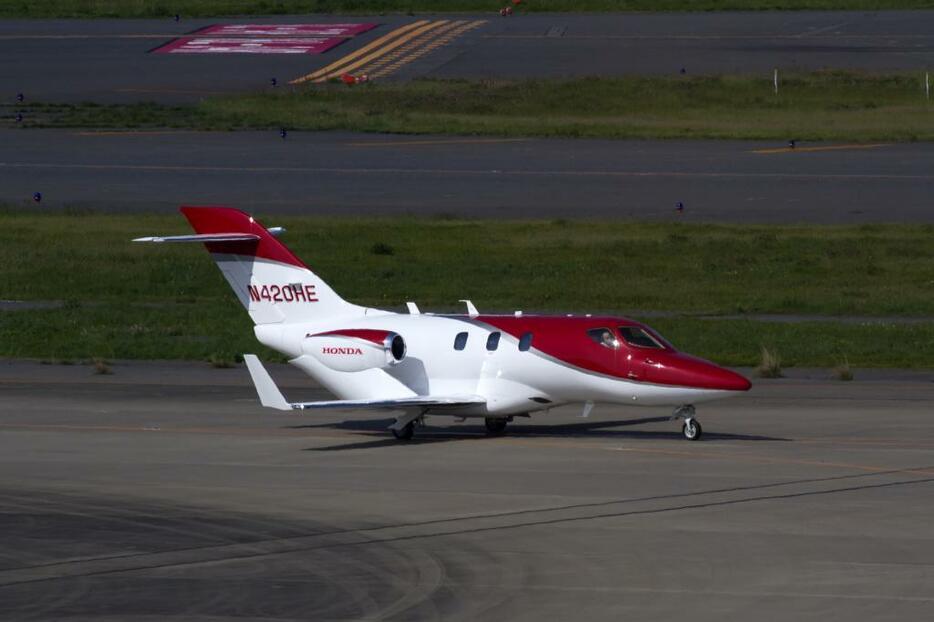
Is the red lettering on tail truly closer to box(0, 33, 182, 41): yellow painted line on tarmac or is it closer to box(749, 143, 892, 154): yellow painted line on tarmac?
box(749, 143, 892, 154): yellow painted line on tarmac

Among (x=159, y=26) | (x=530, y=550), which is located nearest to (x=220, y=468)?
(x=530, y=550)

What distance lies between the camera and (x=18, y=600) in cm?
1950

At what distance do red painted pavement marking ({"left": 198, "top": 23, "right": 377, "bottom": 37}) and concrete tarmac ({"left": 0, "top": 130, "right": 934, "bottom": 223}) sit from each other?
22917 mm

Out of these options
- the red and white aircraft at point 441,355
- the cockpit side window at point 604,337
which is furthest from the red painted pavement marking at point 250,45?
the cockpit side window at point 604,337

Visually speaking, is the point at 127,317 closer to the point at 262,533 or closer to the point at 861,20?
the point at 262,533

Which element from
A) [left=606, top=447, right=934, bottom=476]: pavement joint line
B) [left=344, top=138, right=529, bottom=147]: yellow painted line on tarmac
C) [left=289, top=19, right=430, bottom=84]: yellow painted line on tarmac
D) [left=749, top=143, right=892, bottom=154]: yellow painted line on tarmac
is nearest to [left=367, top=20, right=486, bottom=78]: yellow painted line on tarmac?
[left=289, top=19, right=430, bottom=84]: yellow painted line on tarmac

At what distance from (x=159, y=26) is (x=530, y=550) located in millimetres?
90702

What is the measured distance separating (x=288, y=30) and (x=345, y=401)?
72.9 metres

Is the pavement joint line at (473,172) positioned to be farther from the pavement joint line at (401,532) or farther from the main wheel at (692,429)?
the pavement joint line at (401,532)

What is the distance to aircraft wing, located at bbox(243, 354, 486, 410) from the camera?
30.6m

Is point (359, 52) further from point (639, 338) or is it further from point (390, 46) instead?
point (639, 338)

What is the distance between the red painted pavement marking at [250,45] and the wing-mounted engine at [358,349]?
2575 inches

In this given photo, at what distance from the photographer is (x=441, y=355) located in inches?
1307

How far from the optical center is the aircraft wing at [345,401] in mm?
30609
